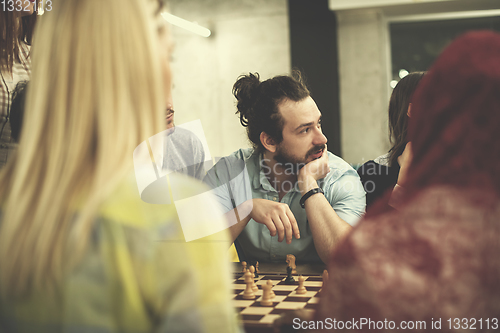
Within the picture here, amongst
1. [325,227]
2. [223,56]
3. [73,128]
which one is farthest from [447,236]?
[223,56]

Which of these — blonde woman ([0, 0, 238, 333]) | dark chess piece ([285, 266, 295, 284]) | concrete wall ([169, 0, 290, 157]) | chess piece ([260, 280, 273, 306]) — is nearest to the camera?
blonde woman ([0, 0, 238, 333])

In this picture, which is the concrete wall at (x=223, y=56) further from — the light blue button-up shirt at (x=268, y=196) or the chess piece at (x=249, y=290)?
the chess piece at (x=249, y=290)

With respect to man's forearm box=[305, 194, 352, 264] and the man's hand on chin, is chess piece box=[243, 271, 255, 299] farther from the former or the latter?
the man's hand on chin

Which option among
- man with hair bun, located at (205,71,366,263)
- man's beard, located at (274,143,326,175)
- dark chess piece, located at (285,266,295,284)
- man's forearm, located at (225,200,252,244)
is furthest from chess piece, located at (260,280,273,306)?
man's beard, located at (274,143,326,175)

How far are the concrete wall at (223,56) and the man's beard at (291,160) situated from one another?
2832 millimetres

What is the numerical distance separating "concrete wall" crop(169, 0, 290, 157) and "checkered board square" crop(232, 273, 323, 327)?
12.2 ft

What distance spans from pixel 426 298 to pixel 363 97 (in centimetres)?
430

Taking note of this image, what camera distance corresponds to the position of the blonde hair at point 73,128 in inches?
22.9

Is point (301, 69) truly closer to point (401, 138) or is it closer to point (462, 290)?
point (401, 138)

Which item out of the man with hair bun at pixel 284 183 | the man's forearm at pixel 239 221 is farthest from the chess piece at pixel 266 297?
the man's forearm at pixel 239 221

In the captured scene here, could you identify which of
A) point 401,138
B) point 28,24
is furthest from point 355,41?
point 28,24

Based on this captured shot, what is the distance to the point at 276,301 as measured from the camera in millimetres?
1172

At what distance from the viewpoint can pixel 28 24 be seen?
1585 mm

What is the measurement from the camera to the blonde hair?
58 centimetres
